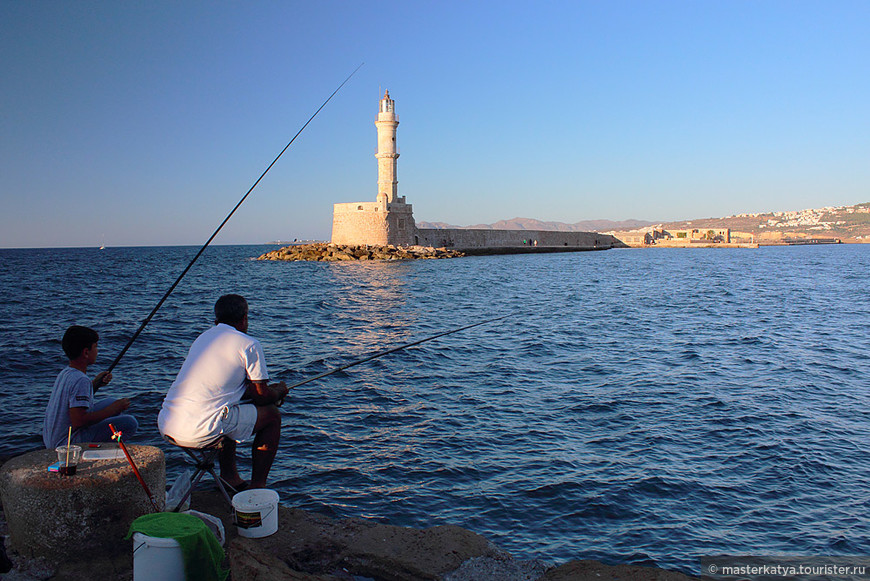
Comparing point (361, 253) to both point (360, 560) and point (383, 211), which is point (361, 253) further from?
point (360, 560)

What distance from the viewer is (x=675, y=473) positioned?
5.13 meters

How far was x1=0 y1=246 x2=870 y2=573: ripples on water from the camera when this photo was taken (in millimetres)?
4285

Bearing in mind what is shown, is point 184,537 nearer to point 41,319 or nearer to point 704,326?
point 704,326

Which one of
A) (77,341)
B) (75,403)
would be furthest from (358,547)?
(77,341)

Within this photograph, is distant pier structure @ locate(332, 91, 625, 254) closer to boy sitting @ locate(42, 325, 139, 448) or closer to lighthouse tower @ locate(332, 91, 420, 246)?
lighthouse tower @ locate(332, 91, 420, 246)

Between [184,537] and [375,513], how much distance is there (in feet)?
6.44

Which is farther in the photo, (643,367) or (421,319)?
(421,319)

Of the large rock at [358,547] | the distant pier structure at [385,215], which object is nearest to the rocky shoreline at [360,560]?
the large rock at [358,547]

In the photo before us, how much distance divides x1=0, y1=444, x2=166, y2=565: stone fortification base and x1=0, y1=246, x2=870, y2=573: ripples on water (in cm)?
166

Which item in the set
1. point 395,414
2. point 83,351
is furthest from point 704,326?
point 83,351

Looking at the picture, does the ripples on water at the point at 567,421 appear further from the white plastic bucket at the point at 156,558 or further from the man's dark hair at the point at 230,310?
the white plastic bucket at the point at 156,558

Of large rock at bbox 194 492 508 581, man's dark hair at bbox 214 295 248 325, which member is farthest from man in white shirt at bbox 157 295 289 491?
large rock at bbox 194 492 508 581

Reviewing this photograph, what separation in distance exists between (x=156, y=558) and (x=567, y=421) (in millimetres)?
4785

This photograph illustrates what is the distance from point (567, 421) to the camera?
6.52 m
